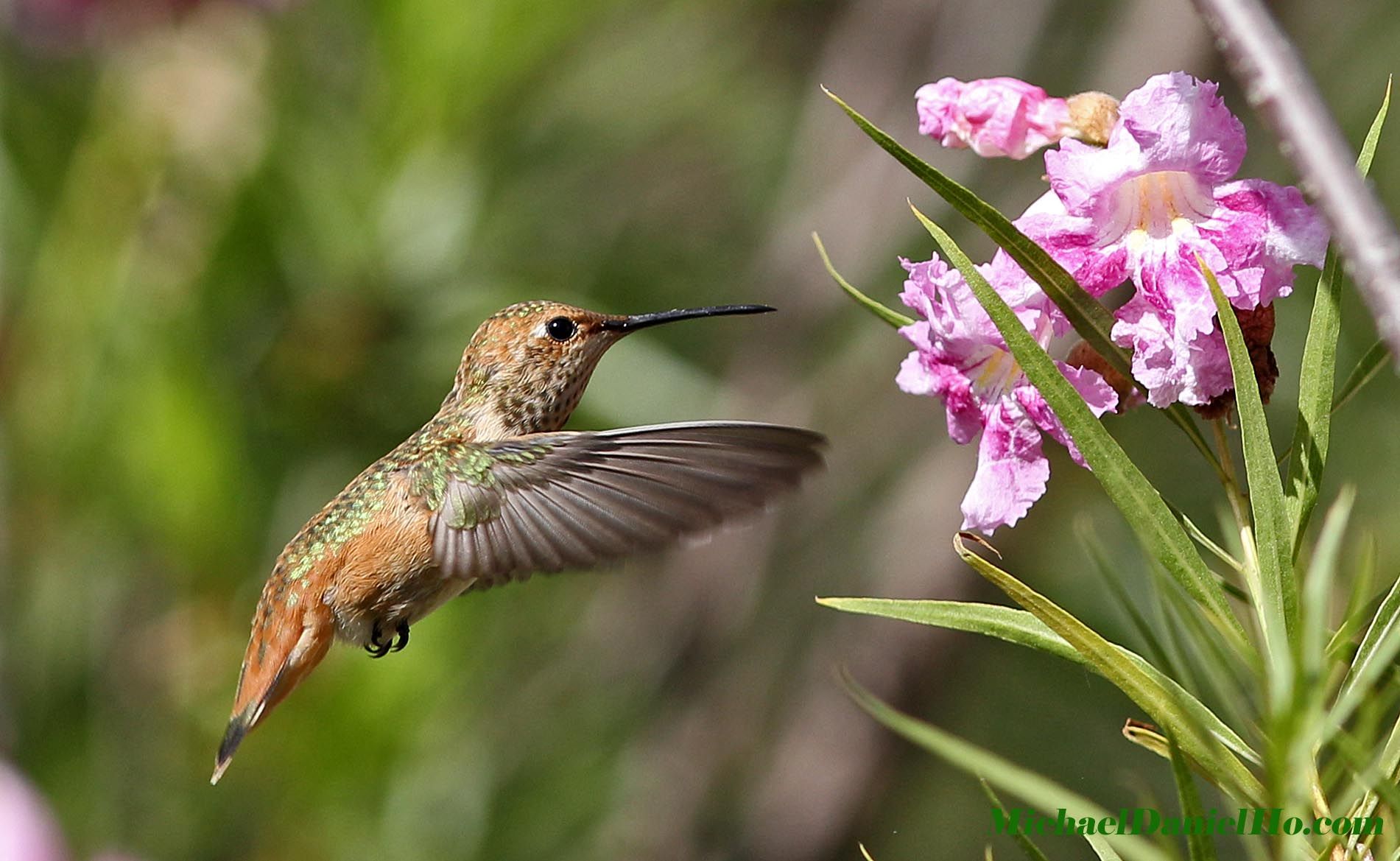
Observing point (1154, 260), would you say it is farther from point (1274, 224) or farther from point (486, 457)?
point (486, 457)

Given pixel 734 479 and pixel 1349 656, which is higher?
pixel 734 479

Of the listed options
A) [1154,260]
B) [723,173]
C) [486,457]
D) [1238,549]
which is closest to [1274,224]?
[1154,260]

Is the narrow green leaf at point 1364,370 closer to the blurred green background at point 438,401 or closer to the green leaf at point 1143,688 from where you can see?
the green leaf at point 1143,688

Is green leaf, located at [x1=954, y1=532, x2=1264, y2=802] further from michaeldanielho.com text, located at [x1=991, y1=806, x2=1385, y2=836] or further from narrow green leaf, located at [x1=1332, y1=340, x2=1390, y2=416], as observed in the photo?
narrow green leaf, located at [x1=1332, y1=340, x2=1390, y2=416]

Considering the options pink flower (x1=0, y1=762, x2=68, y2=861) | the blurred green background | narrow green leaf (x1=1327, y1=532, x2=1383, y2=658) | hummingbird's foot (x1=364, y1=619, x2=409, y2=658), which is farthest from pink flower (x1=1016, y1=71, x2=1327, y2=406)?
pink flower (x1=0, y1=762, x2=68, y2=861)

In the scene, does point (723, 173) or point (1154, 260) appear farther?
point (723, 173)

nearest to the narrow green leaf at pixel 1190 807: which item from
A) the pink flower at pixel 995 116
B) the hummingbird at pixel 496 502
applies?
the pink flower at pixel 995 116

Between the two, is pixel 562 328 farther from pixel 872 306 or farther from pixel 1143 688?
pixel 1143 688

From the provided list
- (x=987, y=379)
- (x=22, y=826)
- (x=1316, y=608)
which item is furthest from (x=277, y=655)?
(x=1316, y=608)
